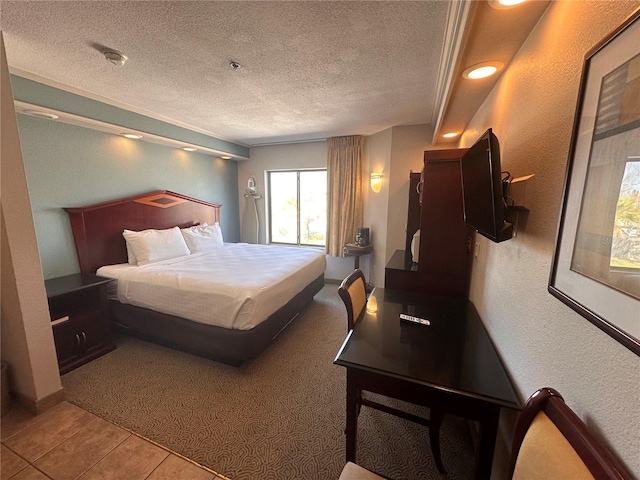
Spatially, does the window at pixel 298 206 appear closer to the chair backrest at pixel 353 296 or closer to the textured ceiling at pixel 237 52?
the textured ceiling at pixel 237 52

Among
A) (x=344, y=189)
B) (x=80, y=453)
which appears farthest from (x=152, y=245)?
(x=344, y=189)

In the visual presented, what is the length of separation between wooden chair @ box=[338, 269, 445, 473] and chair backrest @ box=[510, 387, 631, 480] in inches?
14.4

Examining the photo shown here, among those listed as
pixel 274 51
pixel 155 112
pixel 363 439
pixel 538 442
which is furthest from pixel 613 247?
pixel 155 112

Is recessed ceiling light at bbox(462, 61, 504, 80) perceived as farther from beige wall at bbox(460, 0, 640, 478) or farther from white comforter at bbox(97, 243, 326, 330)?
white comforter at bbox(97, 243, 326, 330)

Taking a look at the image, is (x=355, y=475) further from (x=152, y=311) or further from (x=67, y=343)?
(x=67, y=343)

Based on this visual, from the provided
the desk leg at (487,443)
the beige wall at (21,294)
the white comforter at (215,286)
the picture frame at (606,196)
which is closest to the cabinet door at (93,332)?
the white comforter at (215,286)

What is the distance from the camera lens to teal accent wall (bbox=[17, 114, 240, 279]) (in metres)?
2.40

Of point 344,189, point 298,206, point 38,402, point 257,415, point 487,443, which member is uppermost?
point 344,189

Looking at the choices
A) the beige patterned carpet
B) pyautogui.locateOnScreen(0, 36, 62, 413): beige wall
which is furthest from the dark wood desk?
pyautogui.locateOnScreen(0, 36, 62, 413): beige wall

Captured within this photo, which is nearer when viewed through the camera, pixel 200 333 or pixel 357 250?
pixel 200 333

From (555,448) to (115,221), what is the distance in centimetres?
394

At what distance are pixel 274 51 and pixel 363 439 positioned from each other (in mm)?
2712

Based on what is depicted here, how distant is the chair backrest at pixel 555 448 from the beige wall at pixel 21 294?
2722 millimetres

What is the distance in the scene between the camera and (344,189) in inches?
169
